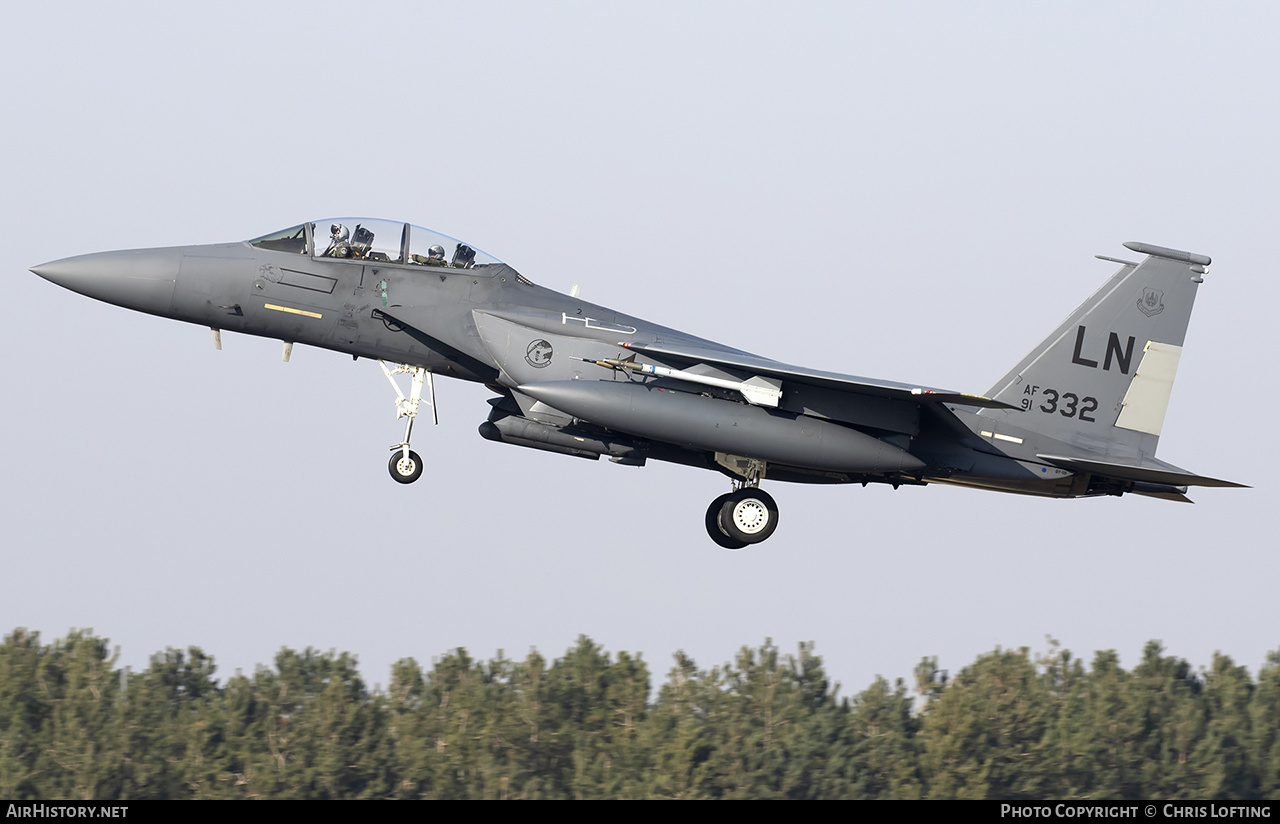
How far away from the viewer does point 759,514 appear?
18.8m

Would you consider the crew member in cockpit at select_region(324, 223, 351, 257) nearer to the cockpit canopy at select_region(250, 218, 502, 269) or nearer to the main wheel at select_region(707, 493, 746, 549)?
the cockpit canopy at select_region(250, 218, 502, 269)

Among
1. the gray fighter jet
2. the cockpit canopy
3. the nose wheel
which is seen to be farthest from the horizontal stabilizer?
the cockpit canopy

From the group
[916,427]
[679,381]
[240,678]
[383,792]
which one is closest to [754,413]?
[679,381]

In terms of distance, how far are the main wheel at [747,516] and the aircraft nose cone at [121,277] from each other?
7387mm

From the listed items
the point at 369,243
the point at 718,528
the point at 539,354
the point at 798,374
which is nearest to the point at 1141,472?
the point at 798,374

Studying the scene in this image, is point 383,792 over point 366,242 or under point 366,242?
under

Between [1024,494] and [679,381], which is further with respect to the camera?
[1024,494]

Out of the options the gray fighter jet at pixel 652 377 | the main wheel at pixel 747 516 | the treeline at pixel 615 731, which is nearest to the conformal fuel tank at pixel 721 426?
the gray fighter jet at pixel 652 377

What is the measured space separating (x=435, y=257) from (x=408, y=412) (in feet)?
6.41

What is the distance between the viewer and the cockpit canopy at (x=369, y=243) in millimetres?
17688

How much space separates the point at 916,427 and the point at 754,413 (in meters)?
2.19
